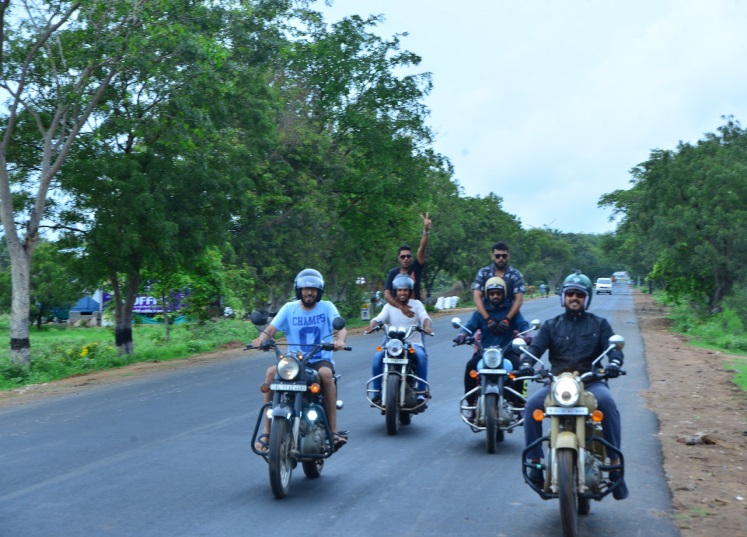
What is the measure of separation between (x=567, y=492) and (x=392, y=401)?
458 centimetres

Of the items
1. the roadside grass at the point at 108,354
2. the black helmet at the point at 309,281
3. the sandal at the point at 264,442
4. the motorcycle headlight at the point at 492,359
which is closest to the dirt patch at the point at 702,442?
the motorcycle headlight at the point at 492,359

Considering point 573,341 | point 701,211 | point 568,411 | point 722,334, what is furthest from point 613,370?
point 701,211

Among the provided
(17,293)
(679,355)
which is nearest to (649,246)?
(679,355)

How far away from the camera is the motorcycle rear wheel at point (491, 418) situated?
9.14m

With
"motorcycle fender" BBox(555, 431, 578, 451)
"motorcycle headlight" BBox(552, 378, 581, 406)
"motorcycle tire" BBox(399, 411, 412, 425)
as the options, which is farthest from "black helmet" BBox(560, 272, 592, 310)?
"motorcycle tire" BBox(399, 411, 412, 425)

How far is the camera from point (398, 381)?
10.3 meters

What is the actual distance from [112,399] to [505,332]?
7204 millimetres

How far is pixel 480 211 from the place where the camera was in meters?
71.4

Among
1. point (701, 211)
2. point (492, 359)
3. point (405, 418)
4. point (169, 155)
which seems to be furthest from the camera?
point (701, 211)

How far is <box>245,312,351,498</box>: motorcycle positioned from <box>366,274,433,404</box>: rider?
2.97 meters

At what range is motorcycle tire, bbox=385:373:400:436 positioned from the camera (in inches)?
403

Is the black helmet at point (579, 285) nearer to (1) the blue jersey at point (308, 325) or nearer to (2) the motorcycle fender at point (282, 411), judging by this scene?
(1) the blue jersey at point (308, 325)

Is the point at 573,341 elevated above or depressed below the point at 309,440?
above

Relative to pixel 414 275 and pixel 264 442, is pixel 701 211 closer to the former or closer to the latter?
pixel 414 275
